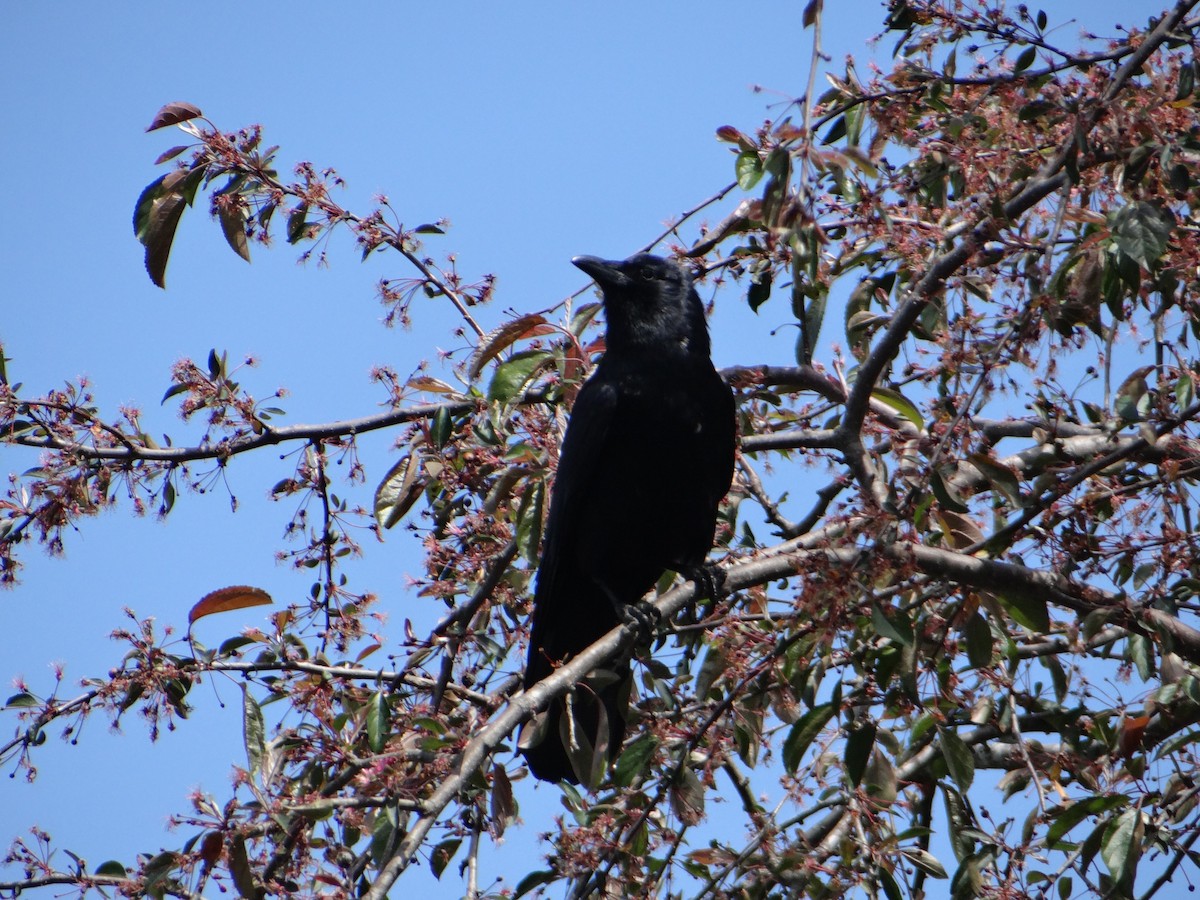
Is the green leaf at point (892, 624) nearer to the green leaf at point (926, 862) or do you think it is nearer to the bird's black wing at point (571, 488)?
the green leaf at point (926, 862)

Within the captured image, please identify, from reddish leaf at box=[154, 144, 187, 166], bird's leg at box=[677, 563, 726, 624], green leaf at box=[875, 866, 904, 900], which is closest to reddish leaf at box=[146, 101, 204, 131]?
reddish leaf at box=[154, 144, 187, 166]

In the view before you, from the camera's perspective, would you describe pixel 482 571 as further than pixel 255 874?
Yes

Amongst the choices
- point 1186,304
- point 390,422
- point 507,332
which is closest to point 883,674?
point 1186,304

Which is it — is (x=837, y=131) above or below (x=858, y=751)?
above

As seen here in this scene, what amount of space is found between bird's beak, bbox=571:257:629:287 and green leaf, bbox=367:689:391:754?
2371 millimetres

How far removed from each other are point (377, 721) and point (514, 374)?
1137mm

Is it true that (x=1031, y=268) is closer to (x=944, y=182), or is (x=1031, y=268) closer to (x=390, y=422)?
(x=944, y=182)

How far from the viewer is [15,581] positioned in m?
3.74

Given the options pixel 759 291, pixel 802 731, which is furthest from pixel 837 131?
pixel 802 731

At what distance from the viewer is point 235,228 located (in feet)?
12.6

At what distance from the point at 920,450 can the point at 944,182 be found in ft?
4.19

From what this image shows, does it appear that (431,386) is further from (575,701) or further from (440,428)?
(575,701)

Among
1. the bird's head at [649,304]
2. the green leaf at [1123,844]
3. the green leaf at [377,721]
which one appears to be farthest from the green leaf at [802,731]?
the bird's head at [649,304]

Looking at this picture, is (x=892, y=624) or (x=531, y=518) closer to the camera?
(x=892, y=624)
